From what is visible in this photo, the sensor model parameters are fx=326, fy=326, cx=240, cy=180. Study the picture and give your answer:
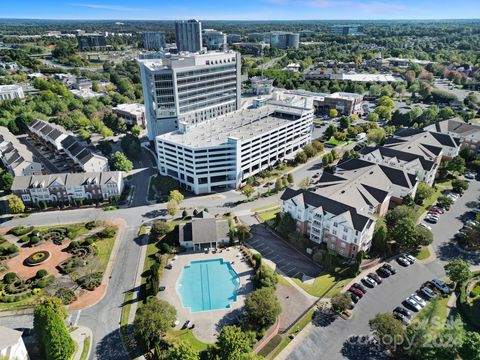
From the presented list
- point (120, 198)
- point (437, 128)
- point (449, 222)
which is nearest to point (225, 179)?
point (120, 198)

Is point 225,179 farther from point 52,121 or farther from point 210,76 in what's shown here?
point 52,121

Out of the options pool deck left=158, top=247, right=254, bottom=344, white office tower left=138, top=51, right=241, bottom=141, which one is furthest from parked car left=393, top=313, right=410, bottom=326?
white office tower left=138, top=51, right=241, bottom=141

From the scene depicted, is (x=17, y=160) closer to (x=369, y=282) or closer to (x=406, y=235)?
(x=369, y=282)

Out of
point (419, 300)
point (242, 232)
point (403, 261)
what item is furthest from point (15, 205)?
point (419, 300)

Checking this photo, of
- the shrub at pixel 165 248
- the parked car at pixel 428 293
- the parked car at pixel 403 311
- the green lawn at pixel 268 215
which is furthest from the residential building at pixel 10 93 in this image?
the parked car at pixel 428 293

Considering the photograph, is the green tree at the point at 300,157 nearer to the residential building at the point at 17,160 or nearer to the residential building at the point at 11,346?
the residential building at the point at 17,160

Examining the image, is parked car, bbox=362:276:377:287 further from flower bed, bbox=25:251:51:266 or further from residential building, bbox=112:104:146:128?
residential building, bbox=112:104:146:128
